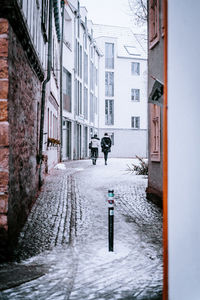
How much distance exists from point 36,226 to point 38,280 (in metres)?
2.60

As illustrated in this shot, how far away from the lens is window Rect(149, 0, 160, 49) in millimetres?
9391

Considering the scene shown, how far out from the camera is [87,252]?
5551mm

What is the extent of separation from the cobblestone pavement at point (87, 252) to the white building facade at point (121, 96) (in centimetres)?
2800

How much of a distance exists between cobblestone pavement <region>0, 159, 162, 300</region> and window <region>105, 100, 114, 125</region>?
27.9 meters

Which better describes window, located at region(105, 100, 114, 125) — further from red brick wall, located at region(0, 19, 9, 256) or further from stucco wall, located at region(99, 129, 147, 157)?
red brick wall, located at region(0, 19, 9, 256)

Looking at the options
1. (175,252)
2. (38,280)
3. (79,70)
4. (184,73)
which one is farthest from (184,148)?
(79,70)

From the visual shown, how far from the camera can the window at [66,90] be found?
23603 millimetres

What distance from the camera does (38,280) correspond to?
4.35 meters

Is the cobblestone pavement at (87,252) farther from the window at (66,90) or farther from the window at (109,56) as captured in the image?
the window at (109,56)

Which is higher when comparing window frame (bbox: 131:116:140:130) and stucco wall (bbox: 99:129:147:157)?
window frame (bbox: 131:116:140:130)

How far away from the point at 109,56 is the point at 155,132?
29.7 meters

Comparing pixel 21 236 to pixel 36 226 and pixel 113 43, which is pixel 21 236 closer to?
pixel 36 226

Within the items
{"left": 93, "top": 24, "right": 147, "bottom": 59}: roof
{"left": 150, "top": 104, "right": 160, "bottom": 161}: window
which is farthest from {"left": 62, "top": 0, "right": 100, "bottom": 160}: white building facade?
{"left": 150, "top": 104, "right": 160, "bottom": 161}: window

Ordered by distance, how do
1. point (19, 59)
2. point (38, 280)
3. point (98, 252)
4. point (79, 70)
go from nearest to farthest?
point (38, 280)
point (98, 252)
point (19, 59)
point (79, 70)
